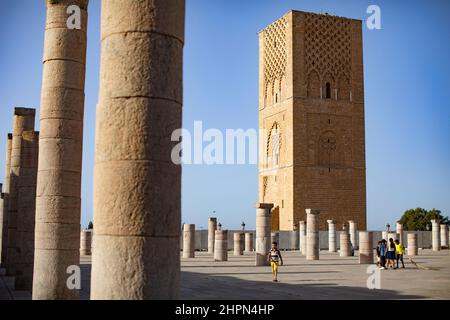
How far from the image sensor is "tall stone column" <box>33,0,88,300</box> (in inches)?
307

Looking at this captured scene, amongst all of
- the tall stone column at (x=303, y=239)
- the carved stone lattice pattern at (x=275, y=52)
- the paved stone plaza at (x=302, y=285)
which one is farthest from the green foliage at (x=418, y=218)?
the paved stone plaza at (x=302, y=285)

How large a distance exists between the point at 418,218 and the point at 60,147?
156ft

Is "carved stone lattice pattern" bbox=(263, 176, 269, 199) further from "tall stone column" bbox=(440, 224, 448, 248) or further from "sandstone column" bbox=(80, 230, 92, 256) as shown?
"sandstone column" bbox=(80, 230, 92, 256)

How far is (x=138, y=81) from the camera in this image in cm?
432

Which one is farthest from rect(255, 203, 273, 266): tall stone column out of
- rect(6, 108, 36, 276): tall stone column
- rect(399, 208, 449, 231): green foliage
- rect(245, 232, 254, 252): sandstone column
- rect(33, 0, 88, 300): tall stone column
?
rect(399, 208, 449, 231): green foliage

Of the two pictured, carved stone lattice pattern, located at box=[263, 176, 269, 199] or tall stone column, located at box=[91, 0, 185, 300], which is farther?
carved stone lattice pattern, located at box=[263, 176, 269, 199]

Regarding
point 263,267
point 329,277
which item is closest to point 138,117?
point 329,277

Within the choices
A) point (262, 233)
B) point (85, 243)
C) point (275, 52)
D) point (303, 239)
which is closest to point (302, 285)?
point (262, 233)

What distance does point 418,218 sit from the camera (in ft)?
168

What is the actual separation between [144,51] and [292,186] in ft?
102

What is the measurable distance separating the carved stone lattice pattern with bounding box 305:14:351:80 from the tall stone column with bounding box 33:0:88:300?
29.3 metres

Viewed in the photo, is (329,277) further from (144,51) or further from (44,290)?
(144,51)

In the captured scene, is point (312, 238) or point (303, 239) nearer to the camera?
point (312, 238)

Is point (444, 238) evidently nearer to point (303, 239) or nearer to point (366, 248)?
point (303, 239)
